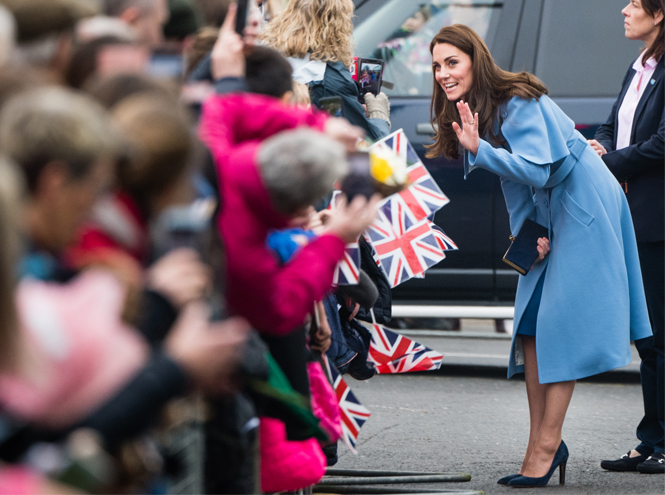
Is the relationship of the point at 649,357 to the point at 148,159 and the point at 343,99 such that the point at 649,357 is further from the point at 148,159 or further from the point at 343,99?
the point at 148,159

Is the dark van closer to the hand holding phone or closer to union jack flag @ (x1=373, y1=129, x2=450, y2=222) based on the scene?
the hand holding phone

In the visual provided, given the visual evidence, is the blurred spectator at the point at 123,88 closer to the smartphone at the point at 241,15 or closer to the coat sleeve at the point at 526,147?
the smartphone at the point at 241,15

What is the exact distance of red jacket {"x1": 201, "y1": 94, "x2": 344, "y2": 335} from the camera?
75.6 inches

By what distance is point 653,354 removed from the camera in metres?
4.10

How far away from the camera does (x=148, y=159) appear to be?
60.2 inches

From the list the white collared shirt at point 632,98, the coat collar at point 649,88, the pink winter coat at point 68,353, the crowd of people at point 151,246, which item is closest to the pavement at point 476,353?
the white collared shirt at point 632,98

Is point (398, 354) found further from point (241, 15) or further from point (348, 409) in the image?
point (241, 15)

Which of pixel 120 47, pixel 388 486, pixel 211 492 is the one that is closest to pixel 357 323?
pixel 388 486

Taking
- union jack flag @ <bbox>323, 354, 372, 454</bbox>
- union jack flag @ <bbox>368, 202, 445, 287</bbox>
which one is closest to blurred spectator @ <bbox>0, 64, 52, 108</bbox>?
union jack flag @ <bbox>368, 202, 445, 287</bbox>

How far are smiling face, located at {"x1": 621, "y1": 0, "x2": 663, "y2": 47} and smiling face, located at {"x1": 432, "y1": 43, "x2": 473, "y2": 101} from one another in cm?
97

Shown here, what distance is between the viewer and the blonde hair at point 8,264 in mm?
1049

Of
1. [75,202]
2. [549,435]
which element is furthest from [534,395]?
[75,202]

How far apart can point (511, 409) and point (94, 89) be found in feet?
12.6

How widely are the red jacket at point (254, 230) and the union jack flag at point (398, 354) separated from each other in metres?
1.42
